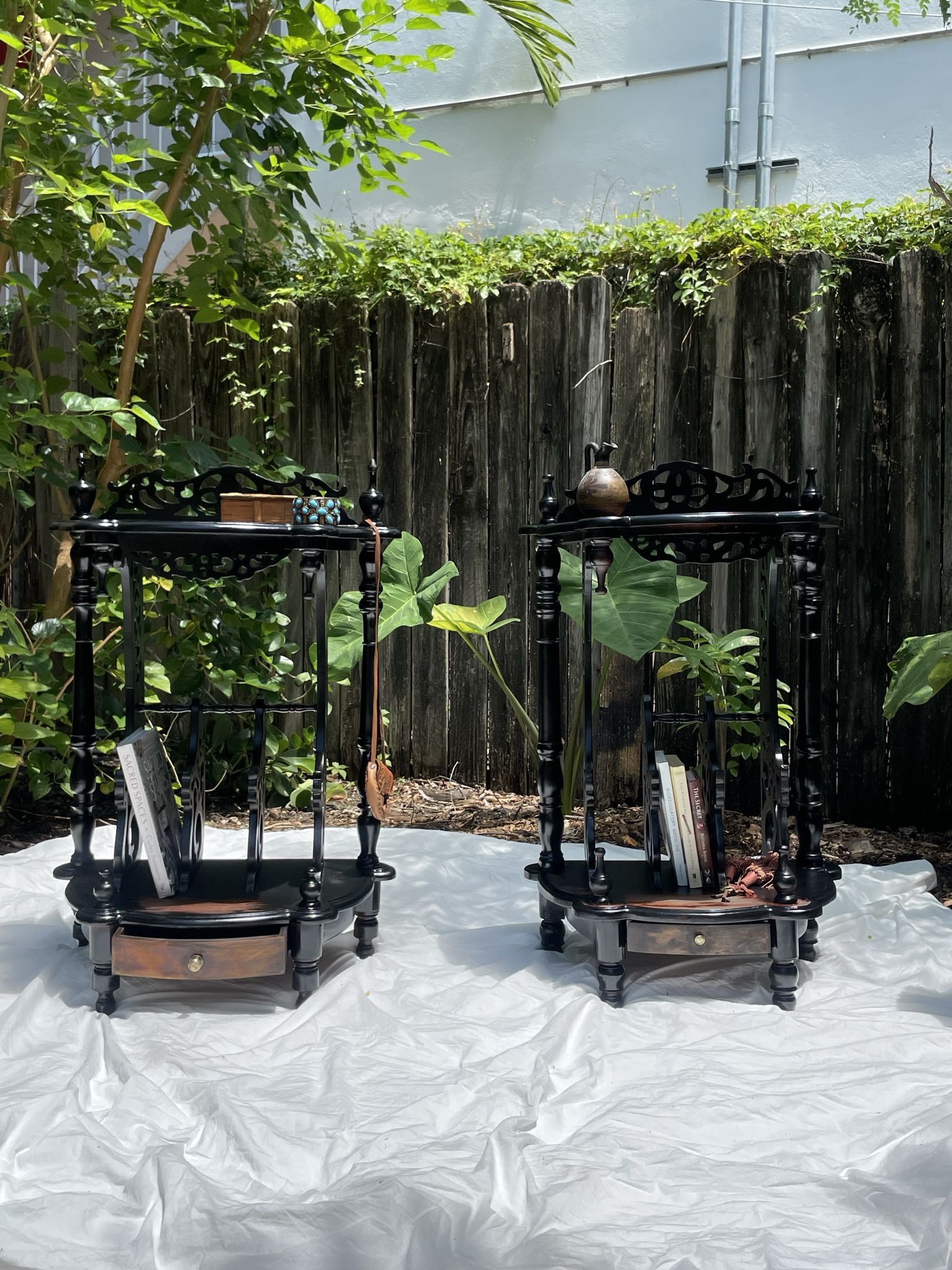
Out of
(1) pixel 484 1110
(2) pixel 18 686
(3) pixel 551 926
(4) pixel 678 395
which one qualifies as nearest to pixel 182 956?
(1) pixel 484 1110

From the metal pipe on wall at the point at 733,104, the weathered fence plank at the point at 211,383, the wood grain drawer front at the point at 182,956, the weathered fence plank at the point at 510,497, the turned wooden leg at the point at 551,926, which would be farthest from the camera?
the metal pipe on wall at the point at 733,104

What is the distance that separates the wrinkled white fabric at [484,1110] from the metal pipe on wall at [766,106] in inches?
194

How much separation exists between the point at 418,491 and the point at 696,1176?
2.60 meters

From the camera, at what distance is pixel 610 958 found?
211 centimetres

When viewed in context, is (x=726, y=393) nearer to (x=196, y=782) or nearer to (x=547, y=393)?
(x=547, y=393)

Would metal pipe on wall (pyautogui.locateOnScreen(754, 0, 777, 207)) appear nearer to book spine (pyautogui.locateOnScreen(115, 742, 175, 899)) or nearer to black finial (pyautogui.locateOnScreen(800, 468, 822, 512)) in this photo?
black finial (pyautogui.locateOnScreen(800, 468, 822, 512))

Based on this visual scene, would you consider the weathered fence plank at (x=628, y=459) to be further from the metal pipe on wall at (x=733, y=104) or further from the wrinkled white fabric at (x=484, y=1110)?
the metal pipe on wall at (x=733, y=104)

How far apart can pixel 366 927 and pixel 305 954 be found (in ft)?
0.83

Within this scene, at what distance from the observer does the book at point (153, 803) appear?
2051mm

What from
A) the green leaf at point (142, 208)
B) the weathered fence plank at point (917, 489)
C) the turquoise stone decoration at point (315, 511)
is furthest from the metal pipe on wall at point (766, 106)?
the turquoise stone decoration at point (315, 511)

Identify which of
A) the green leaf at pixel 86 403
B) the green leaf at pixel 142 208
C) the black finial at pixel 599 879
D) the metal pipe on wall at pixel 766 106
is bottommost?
the black finial at pixel 599 879

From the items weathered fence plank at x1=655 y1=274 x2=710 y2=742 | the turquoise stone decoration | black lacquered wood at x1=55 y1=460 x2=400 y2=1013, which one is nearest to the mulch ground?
weathered fence plank at x1=655 y1=274 x2=710 y2=742

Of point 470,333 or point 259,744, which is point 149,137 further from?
point 259,744

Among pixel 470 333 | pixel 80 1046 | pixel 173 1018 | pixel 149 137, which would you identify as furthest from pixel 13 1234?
pixel 149 137
